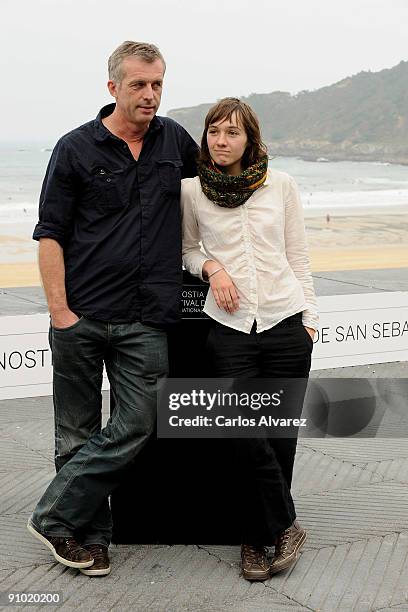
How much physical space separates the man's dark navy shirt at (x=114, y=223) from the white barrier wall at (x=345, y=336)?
2793 millimetres

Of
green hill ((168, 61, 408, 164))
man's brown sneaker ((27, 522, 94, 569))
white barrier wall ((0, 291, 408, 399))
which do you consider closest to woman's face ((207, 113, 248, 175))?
man's brown sneaker ((27, 522, 94, 569))

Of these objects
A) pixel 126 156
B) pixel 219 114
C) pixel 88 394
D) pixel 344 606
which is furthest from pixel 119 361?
pixel 344 606

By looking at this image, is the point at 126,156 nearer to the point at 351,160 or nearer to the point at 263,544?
the point at 263,544

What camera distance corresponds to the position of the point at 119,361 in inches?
134

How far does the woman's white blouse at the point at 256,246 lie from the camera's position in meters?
3.32

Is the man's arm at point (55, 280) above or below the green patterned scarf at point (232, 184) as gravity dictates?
below

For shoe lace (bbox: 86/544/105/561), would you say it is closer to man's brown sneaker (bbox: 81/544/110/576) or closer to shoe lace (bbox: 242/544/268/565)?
man's brown sneaker (bbox: 81/544/110/576)

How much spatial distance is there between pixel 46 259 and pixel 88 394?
55 cm

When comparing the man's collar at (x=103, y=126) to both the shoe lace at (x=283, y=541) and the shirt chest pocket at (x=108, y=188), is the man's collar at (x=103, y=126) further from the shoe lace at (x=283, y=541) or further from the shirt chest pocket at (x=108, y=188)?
the shoe lace at (x=283, y=541)

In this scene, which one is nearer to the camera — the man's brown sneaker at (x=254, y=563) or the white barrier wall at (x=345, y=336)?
the man's brown sneaker at (x=254, y=563)

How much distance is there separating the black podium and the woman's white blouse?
143mm

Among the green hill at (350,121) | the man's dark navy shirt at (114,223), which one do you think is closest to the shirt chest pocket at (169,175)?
the man's dark navy shirt at (114,223)

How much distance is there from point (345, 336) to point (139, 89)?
4034 mm

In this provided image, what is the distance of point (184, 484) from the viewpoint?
11.8 feet
